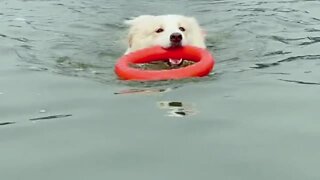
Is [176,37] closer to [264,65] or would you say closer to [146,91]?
[264,65]

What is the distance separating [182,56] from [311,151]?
2.34 metres

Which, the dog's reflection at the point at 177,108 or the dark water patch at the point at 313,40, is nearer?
the dog's reflection at the point at 177,108

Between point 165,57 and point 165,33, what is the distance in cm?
32

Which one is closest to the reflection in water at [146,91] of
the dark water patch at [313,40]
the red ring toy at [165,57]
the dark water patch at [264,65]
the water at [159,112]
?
the water at [159,112]

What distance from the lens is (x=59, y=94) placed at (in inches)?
182

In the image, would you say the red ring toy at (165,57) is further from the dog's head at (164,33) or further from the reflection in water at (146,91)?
the reflection in water at (146,91)

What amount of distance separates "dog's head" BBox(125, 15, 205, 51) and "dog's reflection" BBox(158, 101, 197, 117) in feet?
4.21

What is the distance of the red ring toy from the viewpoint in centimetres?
493

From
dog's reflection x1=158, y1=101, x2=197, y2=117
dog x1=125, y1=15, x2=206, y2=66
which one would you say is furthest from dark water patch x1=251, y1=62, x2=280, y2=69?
dog's reflection x1=158, y1=101, x2=197, y2=117

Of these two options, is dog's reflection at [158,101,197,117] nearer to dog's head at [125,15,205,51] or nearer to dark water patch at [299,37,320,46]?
dog's head at [125,15,205,51]

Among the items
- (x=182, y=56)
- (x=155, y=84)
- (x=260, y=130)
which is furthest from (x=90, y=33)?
(x=260, y=130)

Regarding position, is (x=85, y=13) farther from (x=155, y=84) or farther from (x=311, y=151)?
(x=311, y=151)

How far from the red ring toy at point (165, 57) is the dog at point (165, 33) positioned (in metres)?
0.07

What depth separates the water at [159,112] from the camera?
3232 mm
